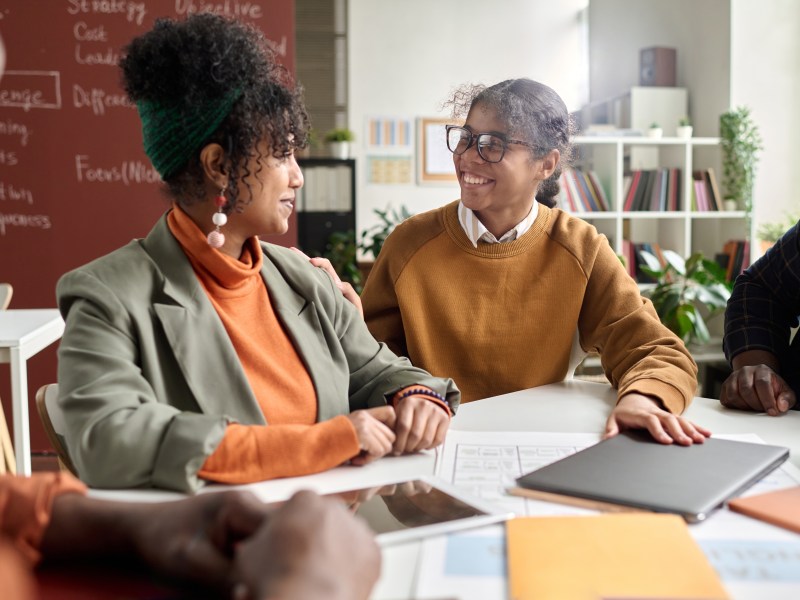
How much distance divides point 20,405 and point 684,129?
4.06 m

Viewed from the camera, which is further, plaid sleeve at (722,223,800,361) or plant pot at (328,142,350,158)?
plant pot at (328,142,350,158)

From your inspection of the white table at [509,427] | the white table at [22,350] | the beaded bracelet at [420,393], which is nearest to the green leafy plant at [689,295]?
the white table at [509,427]

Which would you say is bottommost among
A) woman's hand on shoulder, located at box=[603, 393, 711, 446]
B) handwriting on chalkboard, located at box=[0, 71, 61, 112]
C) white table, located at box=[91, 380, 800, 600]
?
white table, located at box=[91, 380, 800, 600]

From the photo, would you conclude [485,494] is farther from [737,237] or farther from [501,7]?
[501,7]

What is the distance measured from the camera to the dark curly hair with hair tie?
6.34ft

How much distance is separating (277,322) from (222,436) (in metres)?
0.33

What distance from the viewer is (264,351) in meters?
1.28

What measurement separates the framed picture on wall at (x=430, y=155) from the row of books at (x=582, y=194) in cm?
287

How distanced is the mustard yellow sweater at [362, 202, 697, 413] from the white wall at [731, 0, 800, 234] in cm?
345

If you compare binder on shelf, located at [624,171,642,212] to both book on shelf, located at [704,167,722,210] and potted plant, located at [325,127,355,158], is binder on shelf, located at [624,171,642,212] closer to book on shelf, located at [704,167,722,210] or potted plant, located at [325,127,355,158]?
book on shelf, located at [704,167,722,210]

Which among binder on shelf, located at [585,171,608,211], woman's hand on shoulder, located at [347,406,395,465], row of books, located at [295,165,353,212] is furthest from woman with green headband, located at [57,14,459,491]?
row of books, located at [295,165,353,212]

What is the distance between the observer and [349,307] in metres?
1.48

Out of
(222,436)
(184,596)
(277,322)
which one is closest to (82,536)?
(184,596)

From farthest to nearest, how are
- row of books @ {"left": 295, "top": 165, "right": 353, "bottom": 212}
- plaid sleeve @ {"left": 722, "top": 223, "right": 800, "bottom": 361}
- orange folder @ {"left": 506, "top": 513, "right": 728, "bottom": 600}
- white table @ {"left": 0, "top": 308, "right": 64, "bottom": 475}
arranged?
row of books @ {"left": 295, "top": 165, "right": 353, "bottom": 212}, white table @ {"left": 0, "top": 308, "right": 64, "bottom": 475}, plaid sleeve @ {"left": 722, "top": 223, "right": 800, "bottom": 361}, orange folder @ {"left": 506, "top": 513, "right": 728, "bottom": 600}
